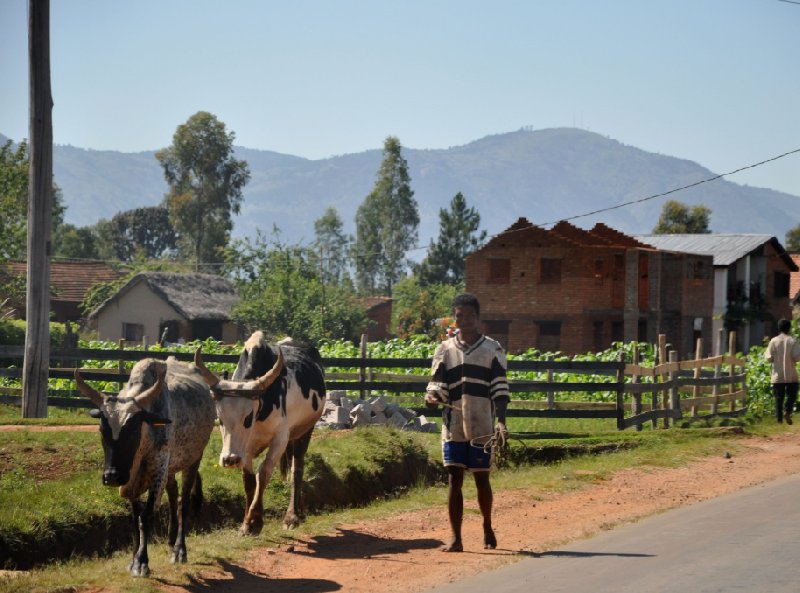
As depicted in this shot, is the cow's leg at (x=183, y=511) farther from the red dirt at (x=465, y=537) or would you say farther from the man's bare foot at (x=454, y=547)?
the man's bare foot at (x=454, y=547)

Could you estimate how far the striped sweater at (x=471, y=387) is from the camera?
11.4 meters

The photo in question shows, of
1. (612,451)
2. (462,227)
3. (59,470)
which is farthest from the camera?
(462,227)

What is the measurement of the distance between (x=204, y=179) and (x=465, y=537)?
281 feet

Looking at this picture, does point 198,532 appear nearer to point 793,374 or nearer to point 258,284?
point 793,374

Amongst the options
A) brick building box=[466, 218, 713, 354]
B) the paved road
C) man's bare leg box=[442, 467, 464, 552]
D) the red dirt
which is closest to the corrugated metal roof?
brick building box=[466, 218, 713, 354]

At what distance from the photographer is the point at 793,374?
24.5m

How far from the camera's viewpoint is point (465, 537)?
40.9 ft

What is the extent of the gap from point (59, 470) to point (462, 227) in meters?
93.5

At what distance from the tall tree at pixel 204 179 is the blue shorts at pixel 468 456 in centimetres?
8494

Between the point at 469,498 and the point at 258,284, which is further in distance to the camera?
the point at 258,284

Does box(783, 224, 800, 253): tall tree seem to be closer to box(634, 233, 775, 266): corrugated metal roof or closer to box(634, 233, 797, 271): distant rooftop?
box(634, 233, 797, 271): distant rooftop

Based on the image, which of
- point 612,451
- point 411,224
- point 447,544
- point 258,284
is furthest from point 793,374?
point 411,224

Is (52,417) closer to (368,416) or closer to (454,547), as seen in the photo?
(368,416)

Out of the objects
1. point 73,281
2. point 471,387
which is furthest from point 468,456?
point 73,281
